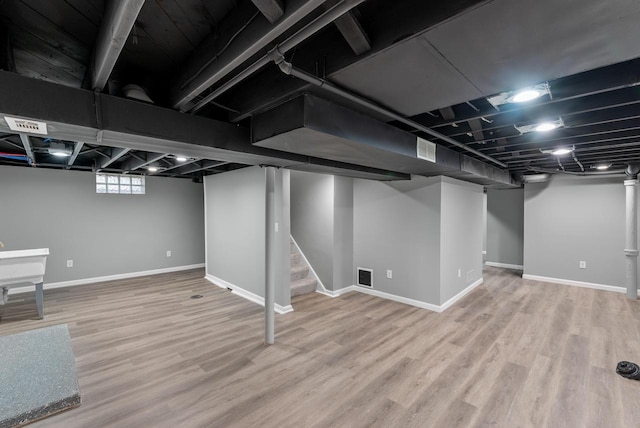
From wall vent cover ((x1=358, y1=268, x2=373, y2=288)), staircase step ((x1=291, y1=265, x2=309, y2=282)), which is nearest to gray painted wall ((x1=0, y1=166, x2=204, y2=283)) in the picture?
staircase step ((x1=291, y1=265, x2=309, y2=282))

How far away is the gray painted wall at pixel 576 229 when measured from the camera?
5.34 meters

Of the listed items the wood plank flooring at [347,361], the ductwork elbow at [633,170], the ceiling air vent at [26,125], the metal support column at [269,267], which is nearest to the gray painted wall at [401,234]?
the wood plank flooring at [347,361]

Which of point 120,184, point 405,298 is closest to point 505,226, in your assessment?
point 405,298

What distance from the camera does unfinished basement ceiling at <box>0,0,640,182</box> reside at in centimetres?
105

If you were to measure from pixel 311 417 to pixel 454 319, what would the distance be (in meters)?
2.75

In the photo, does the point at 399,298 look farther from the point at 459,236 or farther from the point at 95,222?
the point at 95,222

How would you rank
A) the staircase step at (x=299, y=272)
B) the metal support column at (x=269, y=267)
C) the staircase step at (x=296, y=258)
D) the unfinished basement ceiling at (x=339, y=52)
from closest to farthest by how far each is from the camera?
the unfinished basement ceiling at (x=339, y=52) < the metal support column at (x=269, y=267) < the staircase step at (x=299, y=272) < the staircase step at (x=296, y=258)

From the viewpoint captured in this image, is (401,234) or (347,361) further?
(401,234)

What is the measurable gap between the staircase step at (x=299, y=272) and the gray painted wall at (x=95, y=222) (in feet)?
10.8

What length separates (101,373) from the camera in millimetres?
2660

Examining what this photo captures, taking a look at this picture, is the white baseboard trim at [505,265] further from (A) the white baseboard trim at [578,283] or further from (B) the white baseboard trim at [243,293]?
(B) the white baseboard trim at [243,293]

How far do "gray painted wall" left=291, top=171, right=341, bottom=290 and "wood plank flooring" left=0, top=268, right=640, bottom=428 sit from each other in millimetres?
726

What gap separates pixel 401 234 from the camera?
15.6ft

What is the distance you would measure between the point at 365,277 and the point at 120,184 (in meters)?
5.61
